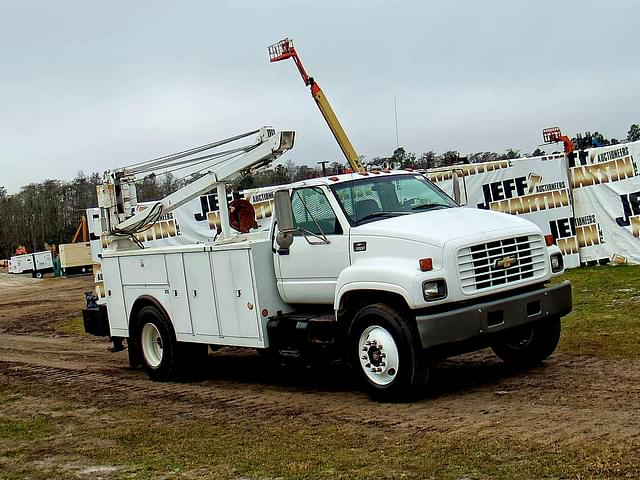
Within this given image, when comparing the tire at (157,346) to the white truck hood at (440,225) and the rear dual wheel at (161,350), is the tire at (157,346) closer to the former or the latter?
the rear dual wheel at (161,350)

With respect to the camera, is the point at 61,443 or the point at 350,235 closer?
the point at 61,443

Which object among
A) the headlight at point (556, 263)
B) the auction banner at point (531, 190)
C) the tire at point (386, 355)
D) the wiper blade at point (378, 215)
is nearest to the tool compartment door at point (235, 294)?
the wiper blade at point (378, 215)

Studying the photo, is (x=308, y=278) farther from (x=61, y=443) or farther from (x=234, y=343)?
(x=61, y=443)

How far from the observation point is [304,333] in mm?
9812

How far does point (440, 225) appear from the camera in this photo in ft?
29.6

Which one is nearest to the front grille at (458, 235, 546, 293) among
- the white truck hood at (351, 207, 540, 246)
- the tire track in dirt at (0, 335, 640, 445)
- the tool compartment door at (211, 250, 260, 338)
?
the white truck hood at (351, 207, 540, 246)

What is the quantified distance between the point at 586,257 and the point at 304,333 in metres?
12.1

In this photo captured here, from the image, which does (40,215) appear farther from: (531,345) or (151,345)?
(531,345)

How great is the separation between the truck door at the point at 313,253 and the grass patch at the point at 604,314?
3305 mm

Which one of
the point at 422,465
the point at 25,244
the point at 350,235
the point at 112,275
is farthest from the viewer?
the point at 25,244

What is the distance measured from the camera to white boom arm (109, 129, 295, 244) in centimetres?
1116

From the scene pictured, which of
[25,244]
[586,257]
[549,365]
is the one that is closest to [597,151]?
[586,257]

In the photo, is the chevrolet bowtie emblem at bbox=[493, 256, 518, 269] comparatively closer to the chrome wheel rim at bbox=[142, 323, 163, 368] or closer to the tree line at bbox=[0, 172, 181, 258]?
the chrome wheel rim at bbox=[142, 323, 163, 368]

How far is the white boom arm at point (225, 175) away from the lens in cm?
1116
